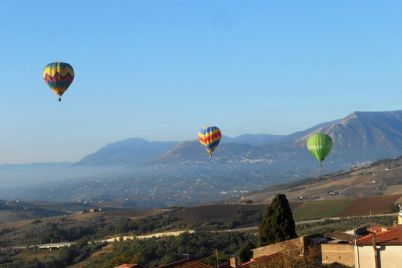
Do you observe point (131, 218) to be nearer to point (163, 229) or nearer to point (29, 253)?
point (163, 229)

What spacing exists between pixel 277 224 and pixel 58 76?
3188cm

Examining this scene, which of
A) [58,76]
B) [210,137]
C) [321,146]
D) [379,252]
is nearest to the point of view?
[379,252]

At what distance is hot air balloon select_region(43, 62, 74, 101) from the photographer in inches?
3027

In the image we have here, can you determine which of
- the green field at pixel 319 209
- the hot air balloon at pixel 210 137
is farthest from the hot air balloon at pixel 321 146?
the green field at pixel 319 209

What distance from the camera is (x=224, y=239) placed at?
8831 cm

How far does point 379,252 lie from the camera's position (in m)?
39.4

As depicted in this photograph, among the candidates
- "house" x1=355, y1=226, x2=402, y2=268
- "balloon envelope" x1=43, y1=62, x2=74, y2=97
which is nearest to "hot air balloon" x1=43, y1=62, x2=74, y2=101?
"balloon envelope" x1=43, y1=62, x2=74, y2=97

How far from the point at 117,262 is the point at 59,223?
7927cm

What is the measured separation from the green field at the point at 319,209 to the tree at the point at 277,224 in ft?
203

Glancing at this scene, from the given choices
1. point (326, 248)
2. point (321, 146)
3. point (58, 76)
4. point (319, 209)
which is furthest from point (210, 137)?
point (326, 248)

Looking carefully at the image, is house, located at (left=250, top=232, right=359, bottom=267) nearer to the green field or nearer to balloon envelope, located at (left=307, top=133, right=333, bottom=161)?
balloon envelope, located at (left=307, top=133, right=333, bottom=161)

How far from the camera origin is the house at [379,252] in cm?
3903

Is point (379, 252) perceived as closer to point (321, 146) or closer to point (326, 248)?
point (326, 248)

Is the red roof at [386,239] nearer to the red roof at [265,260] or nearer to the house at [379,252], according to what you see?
the house at [379,252]
